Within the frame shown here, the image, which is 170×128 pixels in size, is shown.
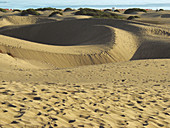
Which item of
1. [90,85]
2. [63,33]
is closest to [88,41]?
[63,33]

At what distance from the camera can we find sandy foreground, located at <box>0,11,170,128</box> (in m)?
5.28

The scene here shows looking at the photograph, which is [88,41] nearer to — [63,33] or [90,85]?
[63,33]

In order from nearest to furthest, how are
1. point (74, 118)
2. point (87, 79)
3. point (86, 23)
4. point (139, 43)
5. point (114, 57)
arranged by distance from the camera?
point (74, 118) < point (87, 79) < point (114, 57) < point (139, 43) < point (86, 23)

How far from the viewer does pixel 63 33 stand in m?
28.0

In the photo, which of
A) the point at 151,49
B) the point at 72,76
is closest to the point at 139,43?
the point at 151,49

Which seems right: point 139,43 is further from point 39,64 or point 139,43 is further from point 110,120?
point 110,120

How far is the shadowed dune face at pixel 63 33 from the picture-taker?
24.0 meters

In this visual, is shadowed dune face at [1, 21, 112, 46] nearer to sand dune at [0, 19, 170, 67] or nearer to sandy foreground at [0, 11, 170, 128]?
sand dune at [0, 19, 170, 67]

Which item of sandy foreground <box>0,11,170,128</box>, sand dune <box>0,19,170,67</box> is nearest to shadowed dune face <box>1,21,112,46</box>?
sand dune <box>0,19,170,67</box>

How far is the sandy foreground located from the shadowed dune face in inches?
35.7

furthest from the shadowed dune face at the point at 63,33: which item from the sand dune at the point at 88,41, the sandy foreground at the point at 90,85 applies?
the sandy foreground at the point at 90,85

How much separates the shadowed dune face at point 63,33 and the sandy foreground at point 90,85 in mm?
906

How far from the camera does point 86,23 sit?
28594 millimetres

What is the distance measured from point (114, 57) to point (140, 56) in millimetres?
2624
